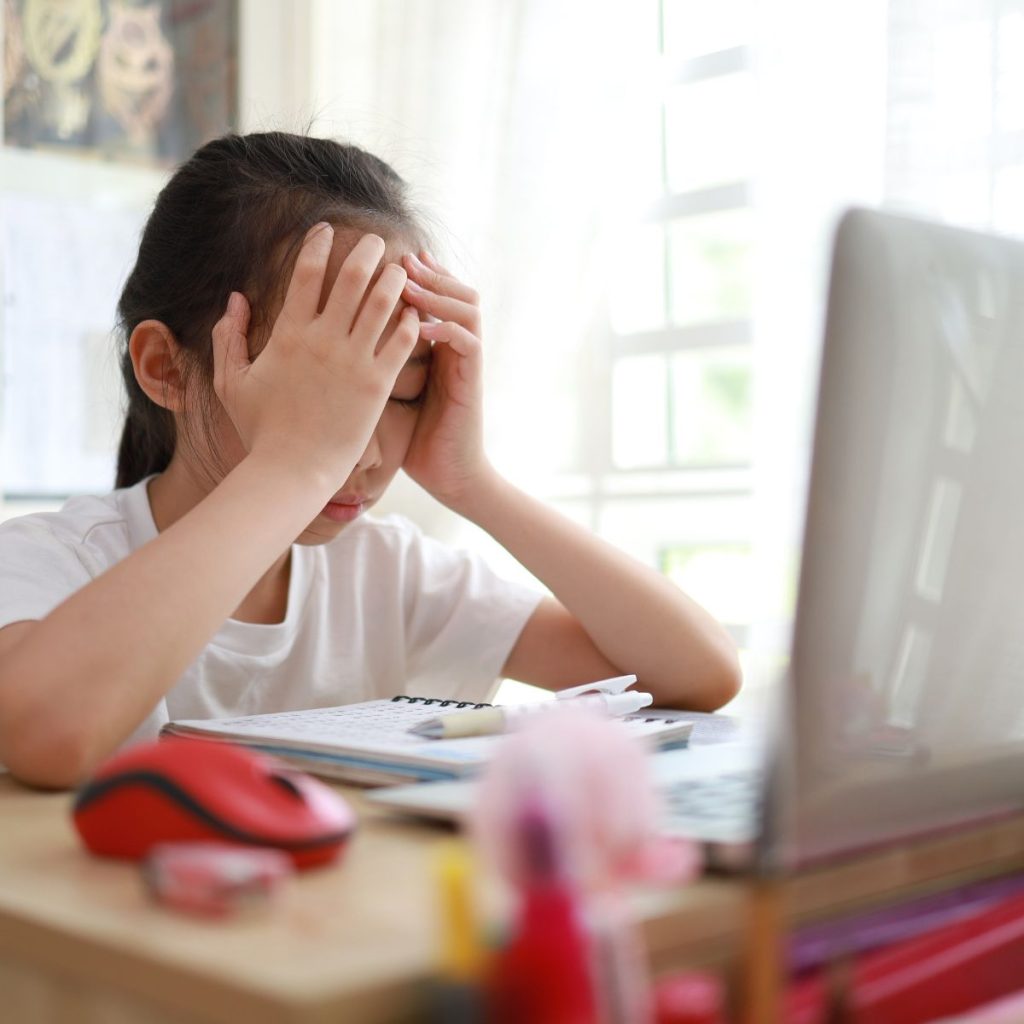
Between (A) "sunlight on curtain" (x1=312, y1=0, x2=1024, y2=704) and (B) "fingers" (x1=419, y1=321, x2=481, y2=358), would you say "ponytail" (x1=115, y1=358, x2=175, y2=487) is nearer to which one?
(B) "fingers" (x1=419, y1=321, x2=481, y2=358)

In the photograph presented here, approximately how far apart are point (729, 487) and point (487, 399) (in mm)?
442

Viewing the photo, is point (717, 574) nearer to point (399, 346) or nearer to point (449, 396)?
point (449, 396)

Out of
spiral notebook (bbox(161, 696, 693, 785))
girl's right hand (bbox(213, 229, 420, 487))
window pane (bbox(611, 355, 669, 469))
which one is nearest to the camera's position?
spiral notebook (bbox(161, 696, 693, 785))

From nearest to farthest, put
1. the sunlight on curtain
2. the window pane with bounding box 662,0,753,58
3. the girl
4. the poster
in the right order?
the girl
the sunlight on curtain
the window pane with bounding box 662,0,753,58
the poster

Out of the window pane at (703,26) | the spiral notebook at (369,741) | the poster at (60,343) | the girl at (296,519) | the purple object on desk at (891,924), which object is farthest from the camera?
the poster at (60,343)

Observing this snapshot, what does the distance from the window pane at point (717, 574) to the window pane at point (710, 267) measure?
13.1 inches

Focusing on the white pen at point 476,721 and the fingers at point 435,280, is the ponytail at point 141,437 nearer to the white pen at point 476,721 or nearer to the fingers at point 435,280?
the fingers at point 435,280

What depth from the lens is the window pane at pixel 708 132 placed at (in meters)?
1.86

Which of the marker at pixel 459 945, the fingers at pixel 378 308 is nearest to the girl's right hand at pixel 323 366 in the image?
the fingers at pixel 378 308

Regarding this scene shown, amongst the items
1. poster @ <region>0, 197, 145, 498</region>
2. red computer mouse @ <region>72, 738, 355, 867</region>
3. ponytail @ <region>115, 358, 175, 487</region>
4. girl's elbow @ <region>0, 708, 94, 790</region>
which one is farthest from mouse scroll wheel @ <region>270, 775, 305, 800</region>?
poster @ <region>0, 197, 145, 498</region>

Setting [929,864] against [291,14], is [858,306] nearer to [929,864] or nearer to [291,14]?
[929,864]

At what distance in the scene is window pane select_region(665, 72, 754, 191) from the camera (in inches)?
73.1

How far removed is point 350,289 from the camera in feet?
3.39

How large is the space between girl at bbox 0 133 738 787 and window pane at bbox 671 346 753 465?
0.60 meters
